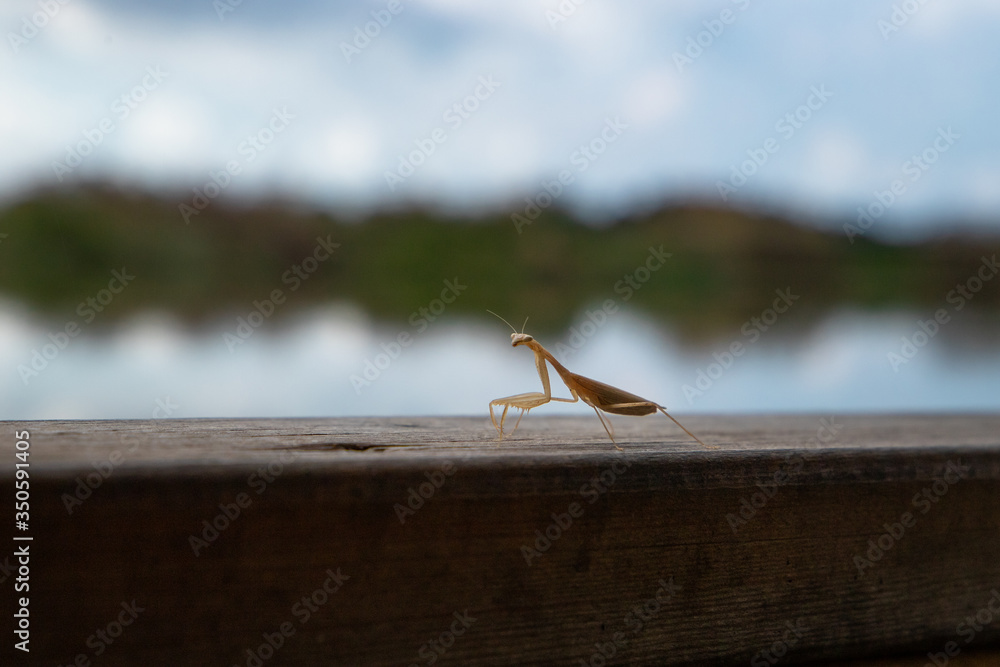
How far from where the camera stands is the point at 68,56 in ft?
21.2

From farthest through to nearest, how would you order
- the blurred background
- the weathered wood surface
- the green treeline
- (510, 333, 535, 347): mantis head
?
the green treeline, the blurred background, (510, 333, 535, 347): mantis head, the weathered wood surface

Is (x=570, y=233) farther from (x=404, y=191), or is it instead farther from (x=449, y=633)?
(x=449, y=633)

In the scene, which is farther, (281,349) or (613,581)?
(281,349)

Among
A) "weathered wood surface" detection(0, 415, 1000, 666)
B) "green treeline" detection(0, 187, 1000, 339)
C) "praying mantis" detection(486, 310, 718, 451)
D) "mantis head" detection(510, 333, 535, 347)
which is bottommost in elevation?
"weathered wood surface" detection(0, 415, 1000, 666)

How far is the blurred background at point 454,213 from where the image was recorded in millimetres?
6410

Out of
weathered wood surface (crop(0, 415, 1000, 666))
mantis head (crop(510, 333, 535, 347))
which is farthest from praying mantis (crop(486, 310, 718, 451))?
weathered wood surface (crop(0, 415, 1000, 666))

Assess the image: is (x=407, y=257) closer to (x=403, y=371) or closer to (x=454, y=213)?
(x=454, y=213)

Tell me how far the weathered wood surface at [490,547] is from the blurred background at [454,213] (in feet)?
13.8

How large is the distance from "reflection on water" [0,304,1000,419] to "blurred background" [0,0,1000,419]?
53 millimetres

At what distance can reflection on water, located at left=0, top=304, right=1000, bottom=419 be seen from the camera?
19.2ft

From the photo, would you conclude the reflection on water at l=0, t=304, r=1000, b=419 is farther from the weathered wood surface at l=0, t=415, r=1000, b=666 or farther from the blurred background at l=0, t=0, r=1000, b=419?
the weathered wood surface at l=0, t=415, r=1000, b=666

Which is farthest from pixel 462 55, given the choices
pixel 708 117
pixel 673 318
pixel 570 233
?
pixel 673 318

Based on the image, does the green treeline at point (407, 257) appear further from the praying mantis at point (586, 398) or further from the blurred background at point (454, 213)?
the praying mantis at point (586, 398)

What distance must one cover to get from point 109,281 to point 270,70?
4346 mm
